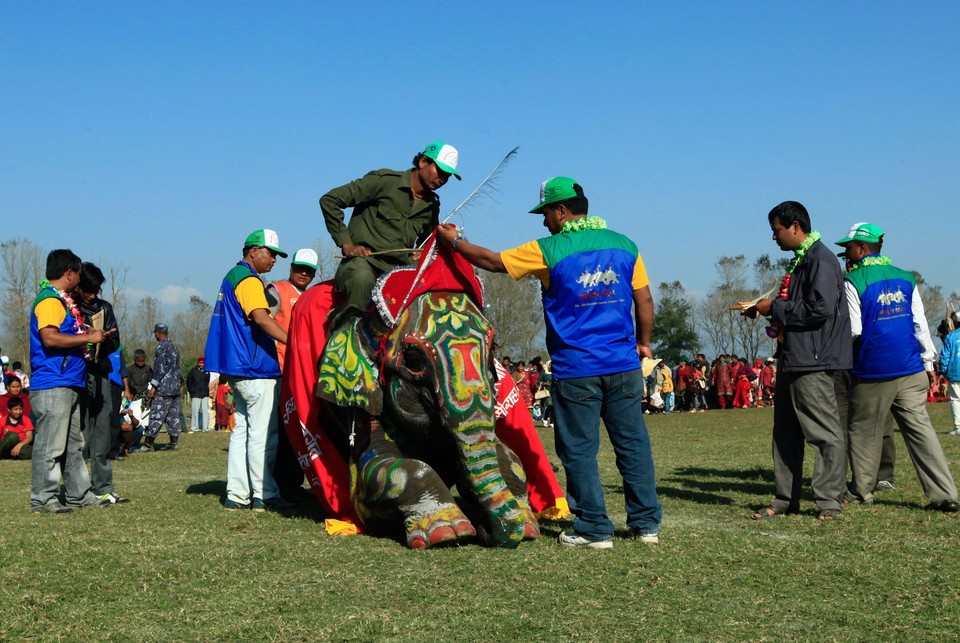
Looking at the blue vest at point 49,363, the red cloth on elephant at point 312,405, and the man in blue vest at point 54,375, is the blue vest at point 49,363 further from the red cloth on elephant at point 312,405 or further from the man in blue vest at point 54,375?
the red cloth on elephant at point 312,405

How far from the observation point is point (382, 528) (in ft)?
22.4

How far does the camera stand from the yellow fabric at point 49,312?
8.32 meters

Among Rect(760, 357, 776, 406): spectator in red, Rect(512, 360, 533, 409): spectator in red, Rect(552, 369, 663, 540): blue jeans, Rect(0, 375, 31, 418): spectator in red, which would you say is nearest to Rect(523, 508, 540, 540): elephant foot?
Rect(552, 369, 663, 540): blue jeans

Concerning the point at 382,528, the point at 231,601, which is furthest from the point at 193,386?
the point at 231,601

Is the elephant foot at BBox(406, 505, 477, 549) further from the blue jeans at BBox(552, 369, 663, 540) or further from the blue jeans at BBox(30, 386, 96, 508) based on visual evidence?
the blue jeans at BBox(30, 386, 96, 508)

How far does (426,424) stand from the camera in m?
6.67

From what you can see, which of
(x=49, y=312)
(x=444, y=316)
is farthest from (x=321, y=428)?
(x=49, y=312)

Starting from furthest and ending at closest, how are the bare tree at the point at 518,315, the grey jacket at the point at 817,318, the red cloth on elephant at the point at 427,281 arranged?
the bare tree at the point at 518,315 < the grey jacket at the point at 817,318 < the red cloth on elephant at the point at 427,281

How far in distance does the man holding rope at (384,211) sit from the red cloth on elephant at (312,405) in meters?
0.45

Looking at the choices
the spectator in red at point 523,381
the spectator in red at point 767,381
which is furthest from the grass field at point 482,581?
the spectator in red at point 767,381

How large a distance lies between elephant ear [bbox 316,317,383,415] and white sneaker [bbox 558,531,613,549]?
5.20 ft

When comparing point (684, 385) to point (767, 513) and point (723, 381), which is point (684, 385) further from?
point (767, 513)

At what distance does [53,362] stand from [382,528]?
345 centimetres

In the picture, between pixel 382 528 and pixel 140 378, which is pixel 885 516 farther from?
pixel 140 378
